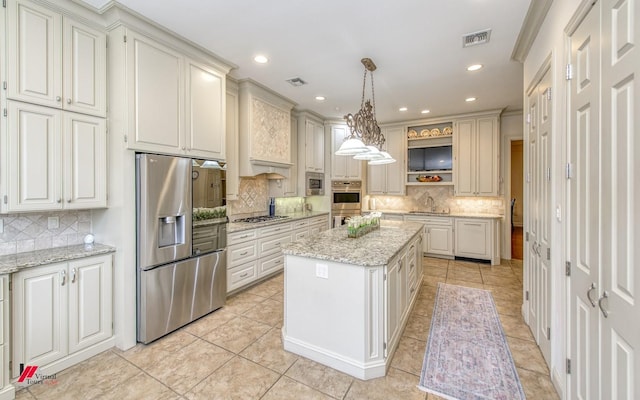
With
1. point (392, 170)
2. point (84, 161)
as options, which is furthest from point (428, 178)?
point (84, 161)

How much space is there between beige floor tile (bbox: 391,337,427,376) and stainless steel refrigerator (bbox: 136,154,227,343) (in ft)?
6.77

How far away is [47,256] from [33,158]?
2.47ft

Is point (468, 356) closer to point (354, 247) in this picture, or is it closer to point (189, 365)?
point (354, 247)

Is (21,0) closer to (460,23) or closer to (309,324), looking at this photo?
(309,324)

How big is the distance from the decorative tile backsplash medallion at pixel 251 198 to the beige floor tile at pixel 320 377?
2667mm

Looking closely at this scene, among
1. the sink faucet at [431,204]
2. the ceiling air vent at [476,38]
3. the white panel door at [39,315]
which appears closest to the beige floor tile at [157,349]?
the white panel door at [39,315]

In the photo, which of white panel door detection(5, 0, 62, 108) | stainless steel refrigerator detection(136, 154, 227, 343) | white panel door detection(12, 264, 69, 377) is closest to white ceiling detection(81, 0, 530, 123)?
white panel door detection(5, 0, 62, 108)

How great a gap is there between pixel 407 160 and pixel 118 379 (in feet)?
18.8

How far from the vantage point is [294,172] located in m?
5.41

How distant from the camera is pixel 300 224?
4.92 m

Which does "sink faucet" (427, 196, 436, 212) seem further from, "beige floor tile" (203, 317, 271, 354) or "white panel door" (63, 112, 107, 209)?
"white panel door" (63, 112, 107, 209)

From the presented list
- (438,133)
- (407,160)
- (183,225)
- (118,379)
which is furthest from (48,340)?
(438,133)

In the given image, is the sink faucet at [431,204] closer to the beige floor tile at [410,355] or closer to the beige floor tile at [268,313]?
the beige floor tile at [410,355]

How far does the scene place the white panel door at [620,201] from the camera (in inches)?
41.0
